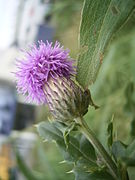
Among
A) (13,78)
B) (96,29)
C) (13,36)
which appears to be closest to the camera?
(96,29)

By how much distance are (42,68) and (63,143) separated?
149mm

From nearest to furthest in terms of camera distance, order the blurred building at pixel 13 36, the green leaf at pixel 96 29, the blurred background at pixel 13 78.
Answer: the green leaf at pixel 96 29 → the blurred background at pixel 13 78 → the blurred building at pixel 13 36

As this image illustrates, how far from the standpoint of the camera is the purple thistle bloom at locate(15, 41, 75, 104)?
67cm

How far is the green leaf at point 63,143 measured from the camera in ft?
2.28

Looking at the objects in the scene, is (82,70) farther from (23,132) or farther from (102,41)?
(23,132)

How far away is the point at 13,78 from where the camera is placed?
9.23 feet

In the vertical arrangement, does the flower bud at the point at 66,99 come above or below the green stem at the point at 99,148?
above

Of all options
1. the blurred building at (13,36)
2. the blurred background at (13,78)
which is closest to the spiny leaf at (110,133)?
the blurred background at (13,78)

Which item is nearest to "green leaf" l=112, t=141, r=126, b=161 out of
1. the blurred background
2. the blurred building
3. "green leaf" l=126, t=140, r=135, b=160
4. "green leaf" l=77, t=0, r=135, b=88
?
"green leaf" l=126, t=140, r=135, b=160

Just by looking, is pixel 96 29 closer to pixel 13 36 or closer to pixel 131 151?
pixel 131 151

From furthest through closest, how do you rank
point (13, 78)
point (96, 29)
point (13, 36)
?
point (13, 36) → point (13, 78) → point (96, 29)

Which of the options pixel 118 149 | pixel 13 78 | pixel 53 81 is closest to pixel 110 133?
pixel 118 149

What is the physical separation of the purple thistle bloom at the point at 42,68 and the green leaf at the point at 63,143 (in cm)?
7

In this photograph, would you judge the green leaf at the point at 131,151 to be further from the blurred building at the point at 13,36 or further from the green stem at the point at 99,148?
the blurred building at the point at 13,36
